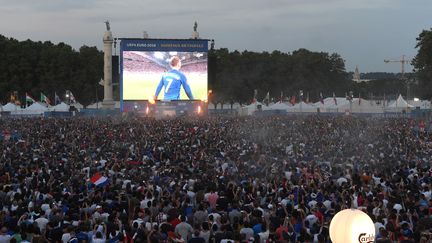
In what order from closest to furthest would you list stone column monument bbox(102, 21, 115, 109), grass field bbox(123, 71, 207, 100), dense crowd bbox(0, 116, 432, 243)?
dense crowd bbox(0, 116, 432, 243) < grass field bbox(123, 71, 207, 100) < stone column monument bbox(102, 21, 115, 109)

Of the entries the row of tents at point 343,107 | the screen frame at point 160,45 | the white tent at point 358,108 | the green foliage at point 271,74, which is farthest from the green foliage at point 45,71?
the white tent at point 358,108

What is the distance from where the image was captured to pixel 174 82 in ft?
202

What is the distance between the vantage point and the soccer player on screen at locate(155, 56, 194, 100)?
60688 millimetres

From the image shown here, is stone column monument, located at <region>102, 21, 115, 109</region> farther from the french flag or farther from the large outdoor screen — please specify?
the french flag

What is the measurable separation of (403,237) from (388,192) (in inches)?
167

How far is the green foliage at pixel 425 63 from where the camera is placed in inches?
3142

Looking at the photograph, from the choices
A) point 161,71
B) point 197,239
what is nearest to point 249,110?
point 161,71

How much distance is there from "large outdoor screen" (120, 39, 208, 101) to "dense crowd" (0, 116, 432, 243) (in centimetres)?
3177

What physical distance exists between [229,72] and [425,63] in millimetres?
32212

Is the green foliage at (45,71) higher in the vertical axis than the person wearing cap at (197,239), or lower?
higher

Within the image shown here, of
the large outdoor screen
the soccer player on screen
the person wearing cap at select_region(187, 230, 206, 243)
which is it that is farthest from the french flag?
the soccer player on screen

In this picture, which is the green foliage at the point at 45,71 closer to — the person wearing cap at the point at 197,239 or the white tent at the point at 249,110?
the white tent at the point at 249,110

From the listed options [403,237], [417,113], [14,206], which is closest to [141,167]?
[14,206]

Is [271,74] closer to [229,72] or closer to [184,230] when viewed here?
[229,72]
